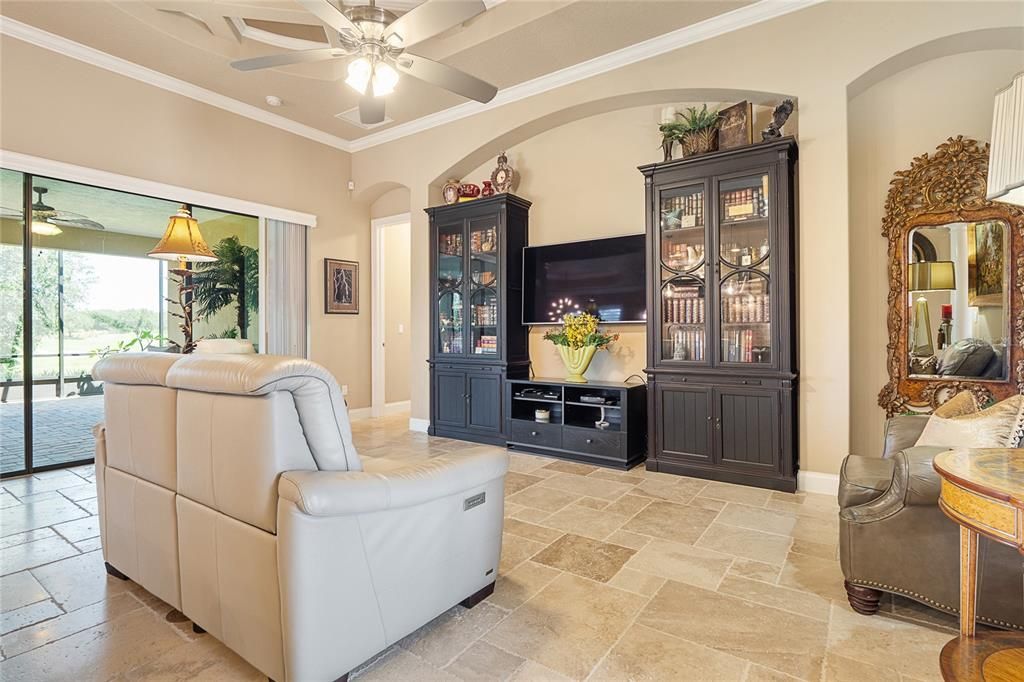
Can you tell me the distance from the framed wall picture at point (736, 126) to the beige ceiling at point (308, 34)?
67 cm

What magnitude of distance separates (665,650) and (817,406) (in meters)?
2.45

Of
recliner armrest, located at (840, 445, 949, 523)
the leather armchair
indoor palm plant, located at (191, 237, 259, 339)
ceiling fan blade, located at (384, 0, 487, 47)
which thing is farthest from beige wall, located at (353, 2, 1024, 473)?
indoor palm plant, located at (191, 237, 259, 339)

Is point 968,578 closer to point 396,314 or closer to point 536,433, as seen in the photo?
point 536,433

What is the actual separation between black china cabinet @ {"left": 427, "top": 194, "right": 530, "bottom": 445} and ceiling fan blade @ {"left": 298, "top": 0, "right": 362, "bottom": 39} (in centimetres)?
238

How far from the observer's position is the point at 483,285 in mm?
5145

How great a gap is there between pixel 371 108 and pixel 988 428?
3644 mm

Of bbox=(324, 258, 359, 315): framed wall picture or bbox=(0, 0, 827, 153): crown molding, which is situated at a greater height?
bbox=(0, 0, 827, 153): crown molding

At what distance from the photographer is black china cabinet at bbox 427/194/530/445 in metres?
4.98

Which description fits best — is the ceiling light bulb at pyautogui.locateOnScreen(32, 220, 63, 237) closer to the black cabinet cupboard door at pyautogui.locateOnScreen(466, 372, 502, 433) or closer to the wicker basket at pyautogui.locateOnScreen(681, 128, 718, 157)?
the black cabinet cupboard door at pyautogui.locateOnScreen(466, 372, 502, 433)

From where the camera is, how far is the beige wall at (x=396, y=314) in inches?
279

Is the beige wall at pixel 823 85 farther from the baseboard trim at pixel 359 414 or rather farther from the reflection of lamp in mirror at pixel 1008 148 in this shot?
the baseboard trim at pixel 359 414

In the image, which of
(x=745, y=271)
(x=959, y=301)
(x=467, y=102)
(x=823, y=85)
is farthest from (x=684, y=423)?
(x=467, y=102)

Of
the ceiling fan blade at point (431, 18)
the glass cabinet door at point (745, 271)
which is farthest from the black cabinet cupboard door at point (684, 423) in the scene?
the ceiling fan blade at point (431, 18)

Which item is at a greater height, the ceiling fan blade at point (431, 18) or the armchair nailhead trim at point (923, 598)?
the ceiling fan blade at point (431, 18)
